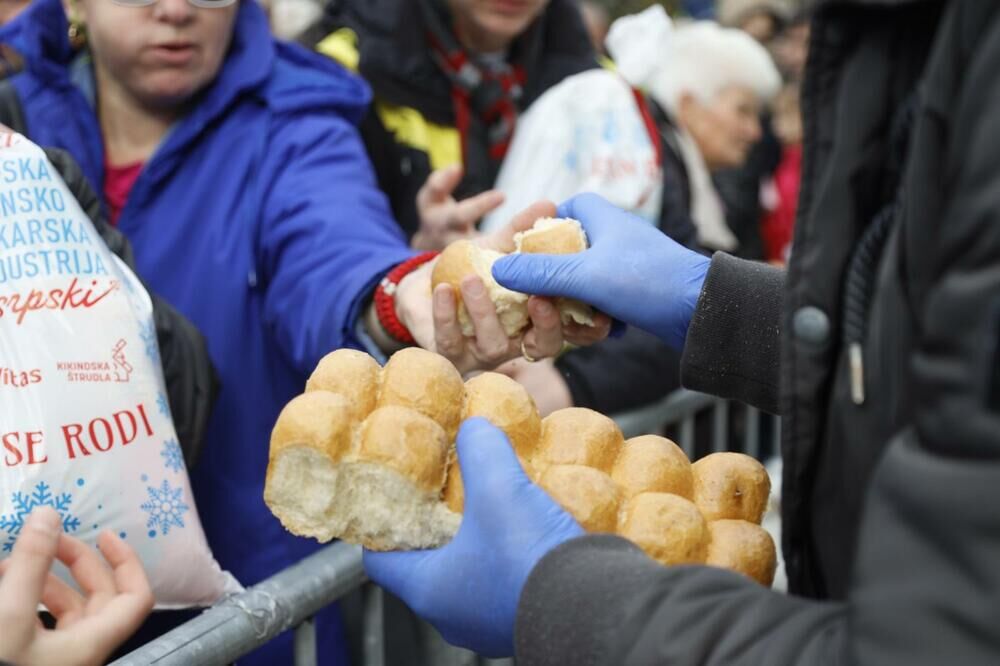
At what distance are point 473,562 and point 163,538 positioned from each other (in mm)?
632

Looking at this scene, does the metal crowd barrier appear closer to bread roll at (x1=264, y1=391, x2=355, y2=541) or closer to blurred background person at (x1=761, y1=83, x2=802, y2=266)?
bread roll at (x1=264, y1=391, x2=355, y2=541)

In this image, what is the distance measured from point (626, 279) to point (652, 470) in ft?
1.71

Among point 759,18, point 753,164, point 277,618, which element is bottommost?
point 753,164

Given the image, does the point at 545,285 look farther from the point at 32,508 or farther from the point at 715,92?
the point at 715,92

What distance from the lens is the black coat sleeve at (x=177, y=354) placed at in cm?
188

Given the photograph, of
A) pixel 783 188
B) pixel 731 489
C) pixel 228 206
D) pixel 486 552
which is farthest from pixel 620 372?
pixel 783 188

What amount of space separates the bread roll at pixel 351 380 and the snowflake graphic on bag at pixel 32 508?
0.41 m

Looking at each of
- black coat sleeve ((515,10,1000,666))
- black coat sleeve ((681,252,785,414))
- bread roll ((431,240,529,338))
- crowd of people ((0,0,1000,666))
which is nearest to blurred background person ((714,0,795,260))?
crowd of people ((0,0,1000,666))

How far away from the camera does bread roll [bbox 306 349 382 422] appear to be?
1.49 m

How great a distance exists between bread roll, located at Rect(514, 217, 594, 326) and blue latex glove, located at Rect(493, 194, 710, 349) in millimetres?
50

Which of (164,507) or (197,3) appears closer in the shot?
(164,507)

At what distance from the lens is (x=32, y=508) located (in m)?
1.55

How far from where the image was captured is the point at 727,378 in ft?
5.57

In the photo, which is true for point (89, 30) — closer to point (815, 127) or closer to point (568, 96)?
point (568, 96)
